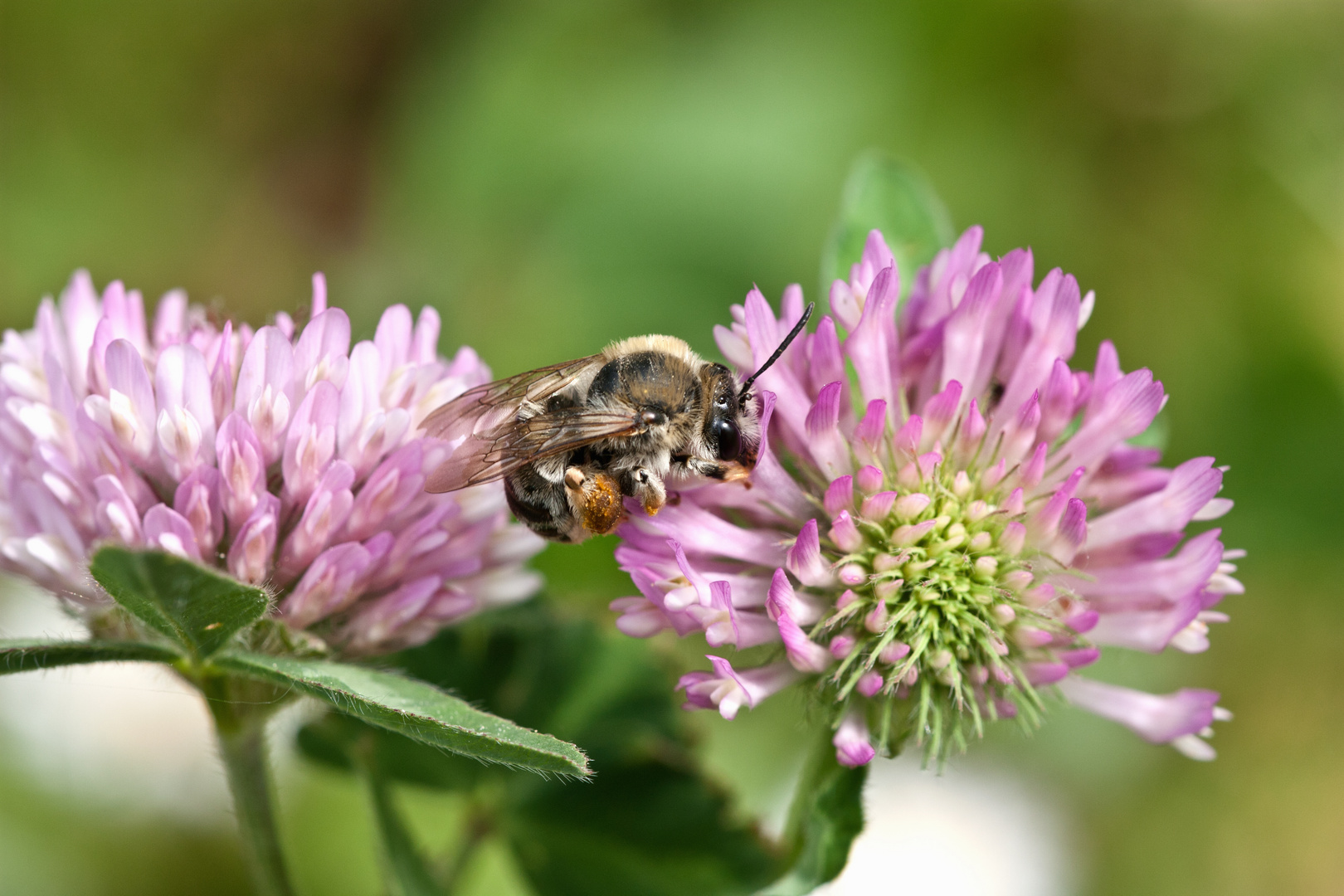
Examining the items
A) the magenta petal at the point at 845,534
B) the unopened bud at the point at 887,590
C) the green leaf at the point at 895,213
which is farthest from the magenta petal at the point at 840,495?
the green leaf at the point at 895,213

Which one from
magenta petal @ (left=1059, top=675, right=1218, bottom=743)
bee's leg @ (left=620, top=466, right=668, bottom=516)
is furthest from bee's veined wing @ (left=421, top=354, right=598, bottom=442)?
magenta petal @ (left=1059, top=675, right=1218, bottom=743)

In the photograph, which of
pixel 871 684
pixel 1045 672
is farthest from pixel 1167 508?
pixel 871 684

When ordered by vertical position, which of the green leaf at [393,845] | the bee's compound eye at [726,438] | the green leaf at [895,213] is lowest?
the green leaf at [393,845]

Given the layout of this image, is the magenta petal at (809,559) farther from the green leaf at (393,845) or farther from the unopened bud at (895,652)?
the green leaf at (393,845)

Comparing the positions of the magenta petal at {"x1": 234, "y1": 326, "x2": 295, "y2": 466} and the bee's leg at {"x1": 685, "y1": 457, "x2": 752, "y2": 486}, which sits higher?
the bee's leg at {"x1": 685, "y1": 457, "x2": 752, "y2": 486}

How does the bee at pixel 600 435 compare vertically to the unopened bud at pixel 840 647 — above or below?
above

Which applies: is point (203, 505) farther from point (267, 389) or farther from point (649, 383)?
point (649, 383)

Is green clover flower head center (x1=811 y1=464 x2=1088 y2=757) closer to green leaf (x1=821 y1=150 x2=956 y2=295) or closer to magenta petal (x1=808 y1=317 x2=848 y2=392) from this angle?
magenta petal (x1=808 y1=317 x2=848 y2=392)

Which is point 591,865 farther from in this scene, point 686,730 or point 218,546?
point 218,546
